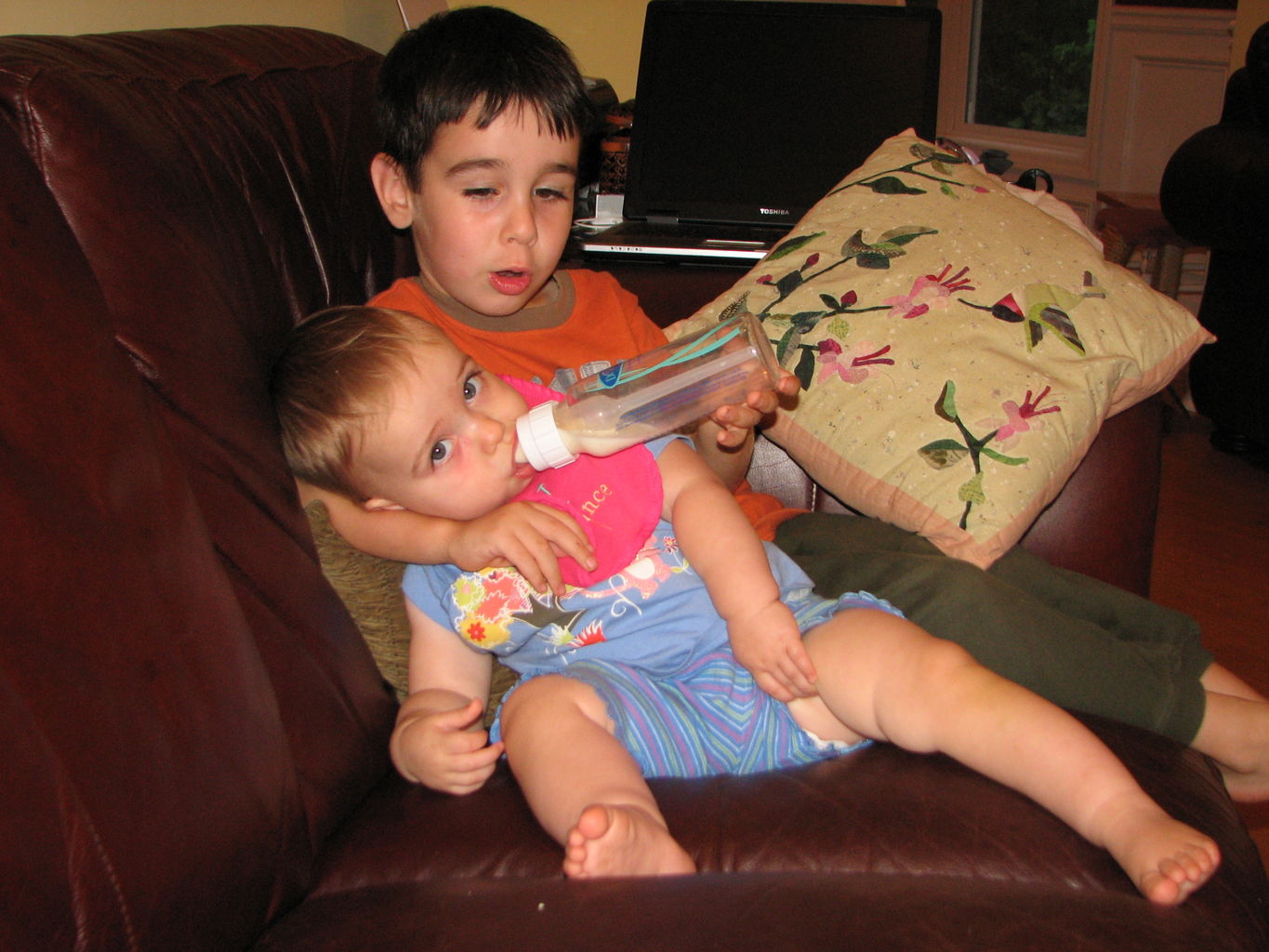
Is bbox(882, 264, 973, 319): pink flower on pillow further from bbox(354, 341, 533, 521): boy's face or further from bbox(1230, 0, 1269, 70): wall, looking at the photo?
bbox(1230, 0, 1269, 70): wall

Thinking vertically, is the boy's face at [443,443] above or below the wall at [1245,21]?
below

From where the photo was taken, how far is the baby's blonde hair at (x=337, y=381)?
3.30ft

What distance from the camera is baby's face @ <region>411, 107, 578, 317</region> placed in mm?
1165

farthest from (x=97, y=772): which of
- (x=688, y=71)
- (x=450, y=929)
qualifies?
(x=688, y=71)

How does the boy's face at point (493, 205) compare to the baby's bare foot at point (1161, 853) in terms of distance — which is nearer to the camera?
the baby's bare foot at point (1161, 853)

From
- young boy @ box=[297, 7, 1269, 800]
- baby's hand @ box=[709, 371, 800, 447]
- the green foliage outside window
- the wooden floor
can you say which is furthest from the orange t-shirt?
the green foliage outside window

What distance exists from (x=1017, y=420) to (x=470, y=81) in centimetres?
73

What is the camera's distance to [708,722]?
1052 millimetres

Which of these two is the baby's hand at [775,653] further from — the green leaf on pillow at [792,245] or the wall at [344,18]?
the wall at [344,18]

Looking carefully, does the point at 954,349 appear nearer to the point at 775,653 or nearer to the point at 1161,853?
the point at 775,653

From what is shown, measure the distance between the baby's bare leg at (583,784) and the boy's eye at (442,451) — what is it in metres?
0.24

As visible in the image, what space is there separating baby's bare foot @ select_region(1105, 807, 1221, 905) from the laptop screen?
1340mm

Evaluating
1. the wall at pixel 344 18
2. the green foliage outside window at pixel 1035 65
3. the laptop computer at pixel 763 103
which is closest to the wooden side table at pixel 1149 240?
the wall at pixel 344 18

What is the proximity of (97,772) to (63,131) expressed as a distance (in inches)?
20.1
